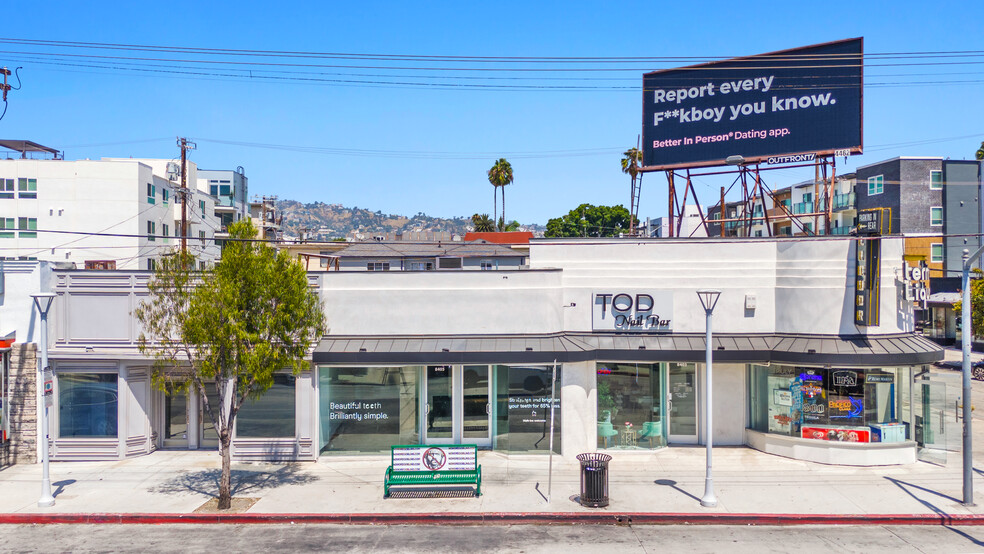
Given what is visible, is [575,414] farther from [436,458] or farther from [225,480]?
[225,480]

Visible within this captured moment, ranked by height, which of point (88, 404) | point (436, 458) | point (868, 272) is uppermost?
point (868, 272)

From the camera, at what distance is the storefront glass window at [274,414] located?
18.7 metres

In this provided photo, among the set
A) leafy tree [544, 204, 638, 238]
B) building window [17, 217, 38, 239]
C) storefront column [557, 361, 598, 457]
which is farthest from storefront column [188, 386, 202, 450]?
leafy tree [544, 204, 638, 238]

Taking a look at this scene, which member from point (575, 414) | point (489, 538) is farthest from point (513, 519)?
point (575, 414)

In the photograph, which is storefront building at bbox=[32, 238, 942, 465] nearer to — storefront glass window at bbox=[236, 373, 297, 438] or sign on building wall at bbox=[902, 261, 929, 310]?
storefront glass window at bbox=[236, 373, 297, 438]

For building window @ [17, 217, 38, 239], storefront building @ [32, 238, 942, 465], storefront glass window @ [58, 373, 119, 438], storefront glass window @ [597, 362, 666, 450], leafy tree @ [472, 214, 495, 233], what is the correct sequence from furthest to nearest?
leafy tree @ [472, 214, 495, 233]
building window @ [17, 217, 38, 239]
storefront glass window @ [597, 362, 666, 450]
storefront glass window @ [58, 373, 119, 438]
storefront building @ [32, 238, 942, 465]

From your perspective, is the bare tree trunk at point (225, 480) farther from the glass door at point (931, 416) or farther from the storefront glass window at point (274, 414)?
the glass door at point (931, 416)

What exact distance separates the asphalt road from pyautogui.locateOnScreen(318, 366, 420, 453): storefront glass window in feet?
15.9

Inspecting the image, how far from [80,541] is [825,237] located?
19152mm

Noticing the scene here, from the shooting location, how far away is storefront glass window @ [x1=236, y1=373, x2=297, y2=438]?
61.3 feet

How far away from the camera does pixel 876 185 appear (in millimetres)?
60062

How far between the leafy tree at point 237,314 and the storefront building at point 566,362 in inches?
132

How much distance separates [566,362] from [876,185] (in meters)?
53.7

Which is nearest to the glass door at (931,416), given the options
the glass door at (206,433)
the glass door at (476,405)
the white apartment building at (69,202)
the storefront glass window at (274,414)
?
the glass door at (476,405)
